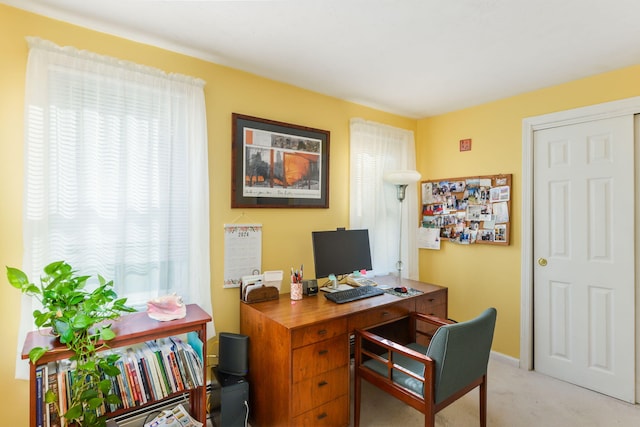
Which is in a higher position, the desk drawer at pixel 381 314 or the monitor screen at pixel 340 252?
the monitor screen at pixel 340 252

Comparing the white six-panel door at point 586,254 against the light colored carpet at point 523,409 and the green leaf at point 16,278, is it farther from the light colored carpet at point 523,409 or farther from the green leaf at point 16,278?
the green leaf at point 16,278

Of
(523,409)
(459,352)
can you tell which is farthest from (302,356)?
(523,409)

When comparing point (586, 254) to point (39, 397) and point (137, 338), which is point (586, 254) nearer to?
point (137, 338)

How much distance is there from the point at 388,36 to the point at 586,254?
7.28 feet

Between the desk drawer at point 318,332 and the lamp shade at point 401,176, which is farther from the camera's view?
the lamp shade at point 401,176

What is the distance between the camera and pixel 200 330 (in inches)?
68.5

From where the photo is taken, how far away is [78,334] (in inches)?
54.9

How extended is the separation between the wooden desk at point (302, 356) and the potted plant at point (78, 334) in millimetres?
752

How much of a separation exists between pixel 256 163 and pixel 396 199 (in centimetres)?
157

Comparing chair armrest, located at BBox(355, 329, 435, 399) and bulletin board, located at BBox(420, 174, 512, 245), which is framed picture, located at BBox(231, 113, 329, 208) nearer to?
chair armrest, located at BBox(355, 329, 435, 399)

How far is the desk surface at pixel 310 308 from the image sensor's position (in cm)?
183

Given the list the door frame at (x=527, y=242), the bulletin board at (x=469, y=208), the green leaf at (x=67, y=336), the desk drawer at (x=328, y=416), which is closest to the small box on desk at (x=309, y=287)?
the desk drawer at (x=328, y=416)

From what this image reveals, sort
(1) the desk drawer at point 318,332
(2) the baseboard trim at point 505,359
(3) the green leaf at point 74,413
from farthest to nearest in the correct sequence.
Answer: (2) the baseboard trim at point 505,359
(1) the desk drawer at point 318,332
(3) the green leaf at point 74,413

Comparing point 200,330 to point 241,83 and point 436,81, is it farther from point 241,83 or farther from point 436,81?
point 436,81
